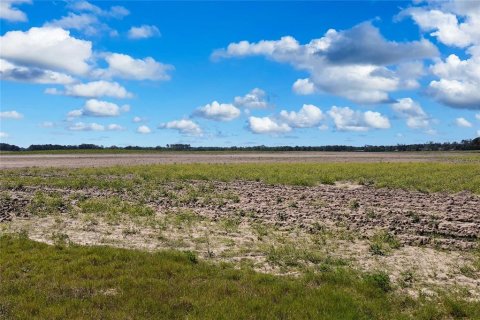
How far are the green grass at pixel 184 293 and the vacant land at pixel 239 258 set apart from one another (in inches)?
1.4

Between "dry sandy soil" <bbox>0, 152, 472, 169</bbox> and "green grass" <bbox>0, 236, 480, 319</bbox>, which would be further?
"dry sandy soil" <bbox>0, 152, 472, 169</bbox>

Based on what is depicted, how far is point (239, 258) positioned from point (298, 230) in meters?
5.23

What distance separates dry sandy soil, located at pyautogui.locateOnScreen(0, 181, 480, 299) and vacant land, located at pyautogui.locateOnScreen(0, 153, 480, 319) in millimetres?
65

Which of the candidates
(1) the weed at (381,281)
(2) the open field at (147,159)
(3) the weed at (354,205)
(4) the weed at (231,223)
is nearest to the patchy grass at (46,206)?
(4) the weed at (231,223)

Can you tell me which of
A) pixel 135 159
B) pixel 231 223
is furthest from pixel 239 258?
pixel 135 159

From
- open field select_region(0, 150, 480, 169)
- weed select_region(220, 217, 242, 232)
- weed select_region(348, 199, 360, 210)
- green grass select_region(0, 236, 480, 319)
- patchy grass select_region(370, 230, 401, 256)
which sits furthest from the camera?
open field select_region(0, 150, 480, 169)

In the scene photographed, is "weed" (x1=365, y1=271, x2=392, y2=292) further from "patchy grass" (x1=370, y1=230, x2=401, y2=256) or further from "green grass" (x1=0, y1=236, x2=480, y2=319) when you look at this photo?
"patchy grass" (x1=370, y1=230, x2=401, y2=256)

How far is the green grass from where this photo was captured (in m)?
9.09

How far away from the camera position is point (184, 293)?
1016 cm

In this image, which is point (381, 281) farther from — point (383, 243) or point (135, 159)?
point (135, 159)

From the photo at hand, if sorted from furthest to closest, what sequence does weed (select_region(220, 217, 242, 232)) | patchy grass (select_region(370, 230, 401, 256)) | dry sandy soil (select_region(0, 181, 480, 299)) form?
weed (select_region(220, 217, 242, 232)), patchy grass (select_region(370, 230, 401, 256)), dry sandy soil (select_region(0, 181, 480, 299))

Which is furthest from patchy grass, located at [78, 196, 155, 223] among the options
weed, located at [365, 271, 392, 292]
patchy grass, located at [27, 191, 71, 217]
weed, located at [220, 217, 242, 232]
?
weed, located at [365, 271, 392, 292]

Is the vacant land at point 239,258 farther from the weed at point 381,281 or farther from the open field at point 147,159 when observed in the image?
the open field at point 147,159

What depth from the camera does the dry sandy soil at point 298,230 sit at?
1331 cm
